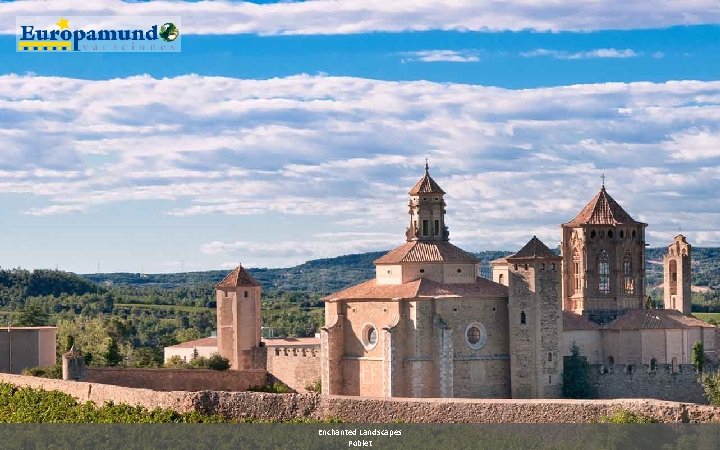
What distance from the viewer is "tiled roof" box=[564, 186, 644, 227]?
61.1 metres

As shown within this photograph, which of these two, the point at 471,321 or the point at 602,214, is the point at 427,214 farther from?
the point at 602,214

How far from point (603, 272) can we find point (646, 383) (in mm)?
9331

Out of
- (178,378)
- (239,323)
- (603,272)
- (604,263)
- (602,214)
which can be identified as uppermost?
(602,214)

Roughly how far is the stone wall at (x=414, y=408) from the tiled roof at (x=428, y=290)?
18.7 meters

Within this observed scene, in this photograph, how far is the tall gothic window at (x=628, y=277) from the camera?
61.0 metres

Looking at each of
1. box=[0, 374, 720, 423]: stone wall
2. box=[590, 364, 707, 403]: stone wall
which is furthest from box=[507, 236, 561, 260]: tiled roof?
box=[0, 374, 720, 423]: stone wall

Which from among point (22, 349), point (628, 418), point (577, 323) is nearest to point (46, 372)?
point (22, 349)

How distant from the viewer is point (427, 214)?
55.8 meters

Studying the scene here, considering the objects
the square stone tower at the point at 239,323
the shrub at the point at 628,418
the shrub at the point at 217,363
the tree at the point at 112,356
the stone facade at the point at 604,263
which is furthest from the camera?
the tree at the point at 112,356

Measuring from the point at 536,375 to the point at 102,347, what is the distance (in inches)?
872

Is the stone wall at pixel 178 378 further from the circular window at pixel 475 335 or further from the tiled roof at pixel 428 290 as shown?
the circular window at pixel 475 335

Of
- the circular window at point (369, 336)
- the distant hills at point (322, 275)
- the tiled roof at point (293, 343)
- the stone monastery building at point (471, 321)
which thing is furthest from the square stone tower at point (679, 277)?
the distant hills at point (322, 275)

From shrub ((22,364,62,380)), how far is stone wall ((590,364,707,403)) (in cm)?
1828

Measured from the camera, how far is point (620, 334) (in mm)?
56344
